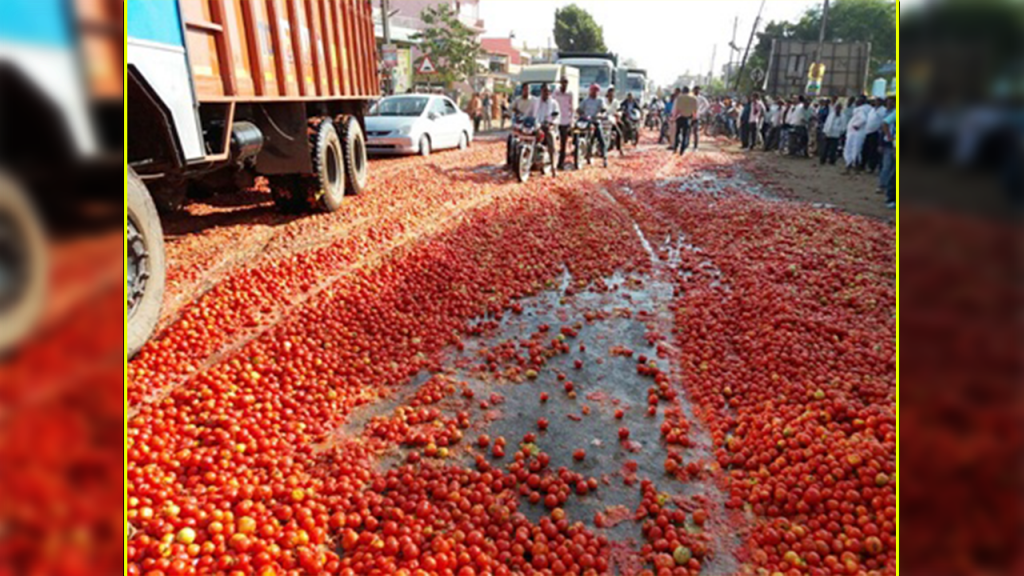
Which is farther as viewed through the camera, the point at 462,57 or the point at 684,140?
the point at 462,57

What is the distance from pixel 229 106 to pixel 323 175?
2573 mm

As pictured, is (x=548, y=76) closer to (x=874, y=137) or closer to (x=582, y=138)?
(x=582, y=138)

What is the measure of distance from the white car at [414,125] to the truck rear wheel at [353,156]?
5.10 metres

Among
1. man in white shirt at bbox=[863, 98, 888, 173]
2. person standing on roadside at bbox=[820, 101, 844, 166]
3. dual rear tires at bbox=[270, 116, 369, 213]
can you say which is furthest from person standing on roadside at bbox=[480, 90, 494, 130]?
dual rear tires at bbox=[270, 116, 369, 213]

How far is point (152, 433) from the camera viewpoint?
3.83 meters

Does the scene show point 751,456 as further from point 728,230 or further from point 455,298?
point 728,230

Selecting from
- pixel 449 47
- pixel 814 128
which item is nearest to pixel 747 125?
pixel 814 128

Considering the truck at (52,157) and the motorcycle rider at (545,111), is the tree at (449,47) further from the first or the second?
the truck at (52,157)

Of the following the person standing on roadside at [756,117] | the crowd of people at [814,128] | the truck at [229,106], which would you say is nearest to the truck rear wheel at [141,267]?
the truck at [229,106]

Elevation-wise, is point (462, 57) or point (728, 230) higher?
point (462, 57)

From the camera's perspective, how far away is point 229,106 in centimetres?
654

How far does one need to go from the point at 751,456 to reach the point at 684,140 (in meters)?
16.7

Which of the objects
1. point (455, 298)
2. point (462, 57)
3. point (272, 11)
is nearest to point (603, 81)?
point (462, 57)

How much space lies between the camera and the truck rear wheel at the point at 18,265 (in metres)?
0.55
